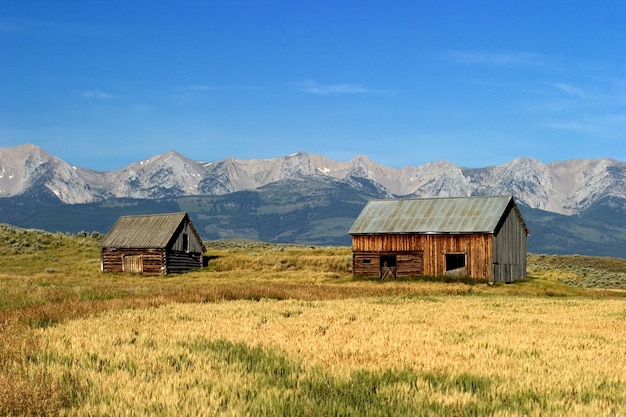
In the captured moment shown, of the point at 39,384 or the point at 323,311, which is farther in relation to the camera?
the point at 323,311

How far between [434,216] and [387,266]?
6150 mm

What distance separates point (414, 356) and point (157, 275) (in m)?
53.6

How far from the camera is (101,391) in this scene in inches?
344

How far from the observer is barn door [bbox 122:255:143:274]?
2520 inches

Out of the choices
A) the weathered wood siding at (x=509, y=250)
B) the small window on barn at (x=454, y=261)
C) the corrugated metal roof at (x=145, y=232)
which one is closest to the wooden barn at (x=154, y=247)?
the corrugated metal roof at (x=145, y=232)

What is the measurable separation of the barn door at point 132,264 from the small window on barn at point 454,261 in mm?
31004

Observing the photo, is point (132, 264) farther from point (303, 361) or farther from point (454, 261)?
point (303, 361)

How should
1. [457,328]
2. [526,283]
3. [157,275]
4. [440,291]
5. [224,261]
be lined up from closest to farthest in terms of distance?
[457,328], [440,291], [526,283], [157,275], [224,261]

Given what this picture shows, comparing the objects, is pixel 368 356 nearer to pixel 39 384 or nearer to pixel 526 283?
pixel 39 384

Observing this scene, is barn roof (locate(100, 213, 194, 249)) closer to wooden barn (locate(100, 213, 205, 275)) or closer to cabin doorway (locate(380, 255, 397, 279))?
wooden barn (locate(100, 213, 205, 275))

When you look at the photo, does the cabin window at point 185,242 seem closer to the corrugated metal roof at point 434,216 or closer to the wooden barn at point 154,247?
the wooden barn at point 154,247

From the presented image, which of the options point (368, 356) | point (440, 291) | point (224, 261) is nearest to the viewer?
point (368, 356)

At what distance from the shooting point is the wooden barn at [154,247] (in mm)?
63250

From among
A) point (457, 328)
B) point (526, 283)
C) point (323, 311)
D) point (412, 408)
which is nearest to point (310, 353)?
point (412, 408)
